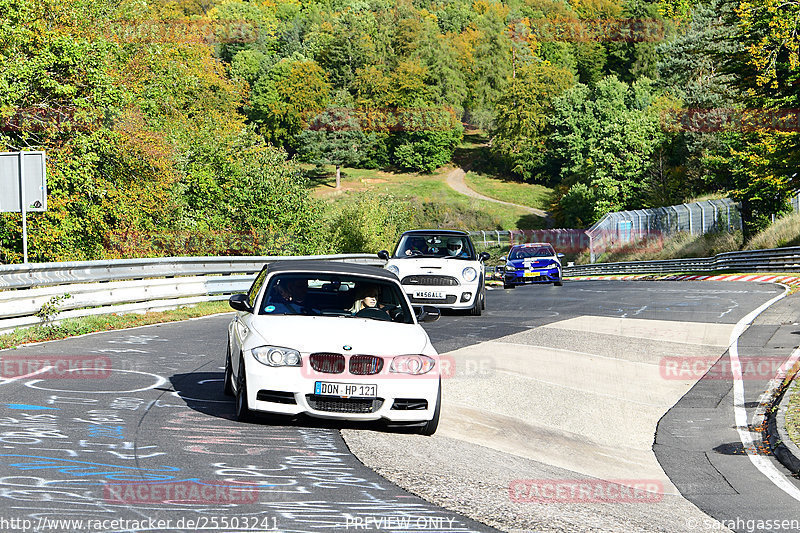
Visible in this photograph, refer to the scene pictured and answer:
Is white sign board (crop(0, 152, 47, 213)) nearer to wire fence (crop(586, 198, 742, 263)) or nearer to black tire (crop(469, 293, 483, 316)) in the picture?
black tire (crop(469, 293, 483, 316))

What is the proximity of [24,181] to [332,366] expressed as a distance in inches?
389

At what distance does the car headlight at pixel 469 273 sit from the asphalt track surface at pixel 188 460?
6599 millimetres

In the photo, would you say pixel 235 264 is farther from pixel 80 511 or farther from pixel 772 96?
pixel 772 96

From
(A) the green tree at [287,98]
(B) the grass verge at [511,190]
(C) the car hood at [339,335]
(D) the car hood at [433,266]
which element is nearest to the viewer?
(C) the car hood at [339,335]

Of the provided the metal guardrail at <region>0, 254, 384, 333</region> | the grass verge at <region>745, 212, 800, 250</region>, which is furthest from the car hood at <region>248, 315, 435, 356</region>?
the grass verge at <region>745, 212, 800, 250</region>

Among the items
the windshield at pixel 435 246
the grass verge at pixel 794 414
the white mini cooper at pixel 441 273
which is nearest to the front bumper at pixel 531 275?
the windshield at pixel 435 246

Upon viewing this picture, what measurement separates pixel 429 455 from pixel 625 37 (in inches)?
6157

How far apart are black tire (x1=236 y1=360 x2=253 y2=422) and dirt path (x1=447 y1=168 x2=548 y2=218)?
320 feet

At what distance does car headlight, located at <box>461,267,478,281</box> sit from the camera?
19312mm

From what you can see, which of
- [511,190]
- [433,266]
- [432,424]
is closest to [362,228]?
[433,266]

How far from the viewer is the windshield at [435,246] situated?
19969mm

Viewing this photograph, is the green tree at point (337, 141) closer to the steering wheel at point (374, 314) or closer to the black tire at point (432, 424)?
the steering wheel at point (374, 314)

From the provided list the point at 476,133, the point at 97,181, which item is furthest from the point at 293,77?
the point at 97,181

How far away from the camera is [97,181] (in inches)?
1206
